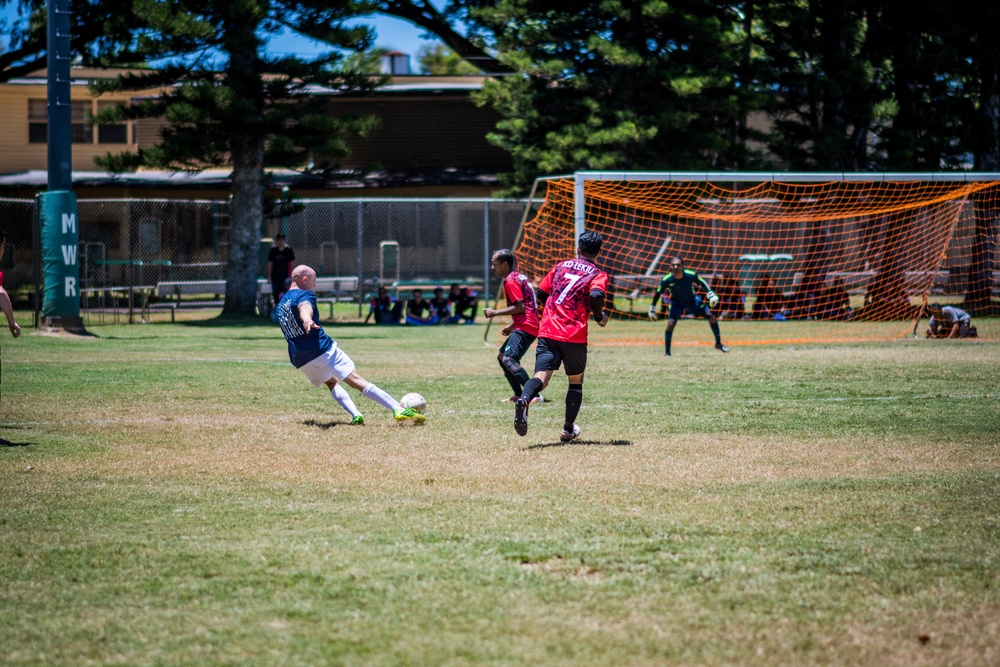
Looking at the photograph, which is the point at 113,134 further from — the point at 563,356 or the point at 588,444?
the point at 588,444

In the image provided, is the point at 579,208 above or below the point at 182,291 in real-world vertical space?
above

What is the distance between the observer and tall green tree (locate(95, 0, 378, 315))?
960 inches

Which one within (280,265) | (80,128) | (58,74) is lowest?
(280,265)

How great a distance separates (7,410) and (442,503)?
613 cm

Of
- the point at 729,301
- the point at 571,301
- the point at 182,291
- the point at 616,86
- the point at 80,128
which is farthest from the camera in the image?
the point at 80,128

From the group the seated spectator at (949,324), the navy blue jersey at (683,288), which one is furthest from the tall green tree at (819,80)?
the navy blue jersey at (683,288)

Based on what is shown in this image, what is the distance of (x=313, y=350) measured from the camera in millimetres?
9984

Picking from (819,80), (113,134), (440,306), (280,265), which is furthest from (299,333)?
(113,134)

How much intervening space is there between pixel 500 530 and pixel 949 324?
16455 mm

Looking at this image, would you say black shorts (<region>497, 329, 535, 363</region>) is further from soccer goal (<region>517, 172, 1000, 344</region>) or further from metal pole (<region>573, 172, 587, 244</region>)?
soccer goal (<region>517, 172, 1000, 344</region>)

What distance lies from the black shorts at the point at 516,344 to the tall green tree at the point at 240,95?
1508 cm

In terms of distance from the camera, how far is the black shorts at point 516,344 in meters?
10.9

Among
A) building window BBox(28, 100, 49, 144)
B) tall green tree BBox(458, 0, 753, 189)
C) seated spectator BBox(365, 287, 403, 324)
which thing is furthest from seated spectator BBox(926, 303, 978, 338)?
building window BBox(28, 100, 49, 144)

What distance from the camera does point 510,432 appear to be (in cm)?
962
